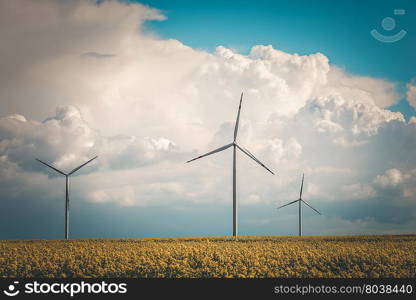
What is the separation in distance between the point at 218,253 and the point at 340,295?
8.11 meters

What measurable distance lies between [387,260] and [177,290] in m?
13.1

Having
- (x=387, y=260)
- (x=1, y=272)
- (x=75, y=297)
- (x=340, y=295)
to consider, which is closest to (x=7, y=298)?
(x=75, y=297)

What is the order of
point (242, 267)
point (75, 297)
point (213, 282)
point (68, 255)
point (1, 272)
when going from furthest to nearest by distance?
point (68, 255) → point (1, 272) → point (242, 267) → point (213, 282) → point (75, 297)

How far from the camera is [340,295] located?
739 inches

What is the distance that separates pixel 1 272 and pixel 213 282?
519 inches

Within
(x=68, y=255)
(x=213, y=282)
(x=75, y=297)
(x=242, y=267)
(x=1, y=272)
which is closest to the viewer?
(x=75, y=297)

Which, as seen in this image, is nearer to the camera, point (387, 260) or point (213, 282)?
point (213, 282)

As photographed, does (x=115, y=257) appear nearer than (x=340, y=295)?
No

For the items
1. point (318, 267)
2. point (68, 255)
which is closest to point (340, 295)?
point (318, 267)

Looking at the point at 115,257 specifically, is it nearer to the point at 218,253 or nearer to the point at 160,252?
the point at 160,252

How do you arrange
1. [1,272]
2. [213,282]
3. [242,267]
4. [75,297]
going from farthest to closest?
[1,272]
[242,267]
[213,282]
[75,297]

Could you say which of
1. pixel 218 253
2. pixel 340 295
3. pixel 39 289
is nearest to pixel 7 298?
pixel 39 289

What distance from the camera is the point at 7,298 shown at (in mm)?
19000

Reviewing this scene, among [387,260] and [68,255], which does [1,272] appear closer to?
[68,255]
